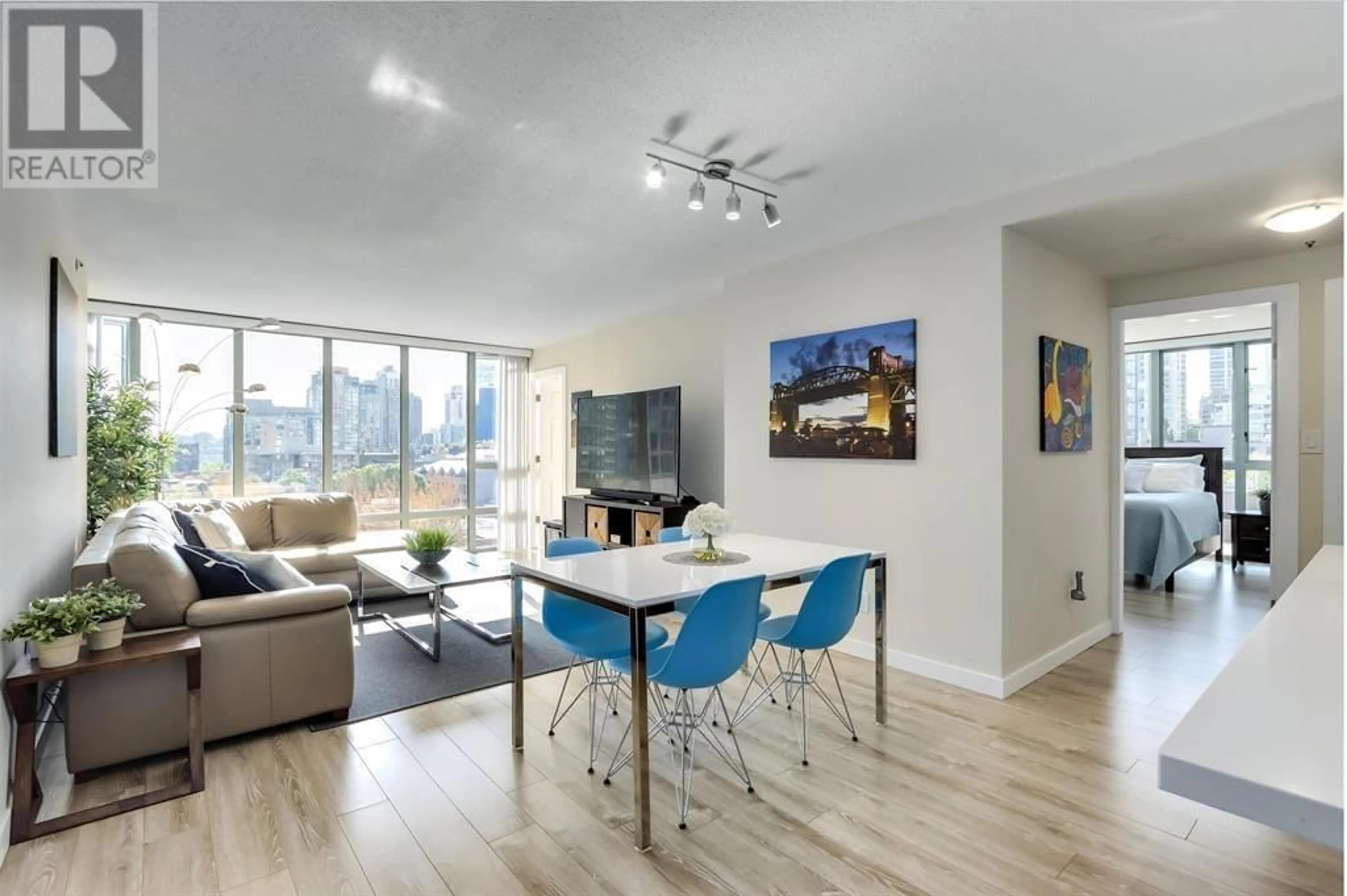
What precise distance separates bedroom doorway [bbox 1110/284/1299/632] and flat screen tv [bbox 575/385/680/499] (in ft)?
9.93

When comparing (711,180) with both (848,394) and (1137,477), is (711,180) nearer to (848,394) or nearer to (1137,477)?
(848,394)

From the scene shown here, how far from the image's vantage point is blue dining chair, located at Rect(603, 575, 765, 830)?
80.7 inches

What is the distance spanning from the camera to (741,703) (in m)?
3.05

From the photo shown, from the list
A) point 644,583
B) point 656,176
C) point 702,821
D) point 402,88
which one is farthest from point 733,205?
point 702,821

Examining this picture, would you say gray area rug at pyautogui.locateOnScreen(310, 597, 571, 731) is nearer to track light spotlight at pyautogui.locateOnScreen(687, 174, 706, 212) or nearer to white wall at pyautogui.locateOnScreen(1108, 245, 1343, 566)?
track light spotlight at pyautogui.locateOnScreen(687, 174, 706, 212)

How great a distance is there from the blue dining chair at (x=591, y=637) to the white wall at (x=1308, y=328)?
144 inches

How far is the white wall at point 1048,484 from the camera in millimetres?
3152

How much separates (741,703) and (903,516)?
132 centimetres

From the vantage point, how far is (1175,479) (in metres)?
6.51

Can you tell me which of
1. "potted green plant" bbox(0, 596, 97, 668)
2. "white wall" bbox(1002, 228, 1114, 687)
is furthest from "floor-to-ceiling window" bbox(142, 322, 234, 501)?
"white wall" bbox(1002, 228, 1114, 687)

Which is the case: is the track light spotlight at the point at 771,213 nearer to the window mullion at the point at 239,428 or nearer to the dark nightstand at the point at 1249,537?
the window mullion at the point at 239,428

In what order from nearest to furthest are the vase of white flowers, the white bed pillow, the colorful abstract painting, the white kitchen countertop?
the white kitchen countertop
the vase of white flowers
the colorful abstract painting
the white bed pillow

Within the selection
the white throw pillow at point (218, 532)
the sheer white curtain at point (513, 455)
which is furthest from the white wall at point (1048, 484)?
the sheer white curtain at point (513, 455)

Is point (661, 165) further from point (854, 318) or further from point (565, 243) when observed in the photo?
point (854, 318)
